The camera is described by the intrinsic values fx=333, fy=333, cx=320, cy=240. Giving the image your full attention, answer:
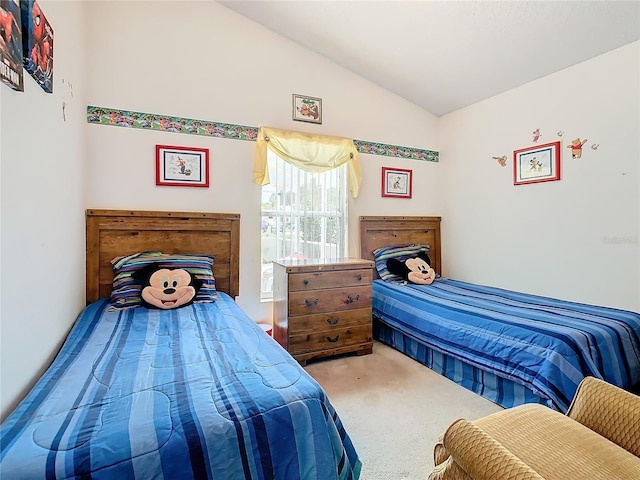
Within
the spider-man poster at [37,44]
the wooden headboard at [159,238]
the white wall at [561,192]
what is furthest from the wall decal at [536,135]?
the spider-man poster at [37,44]

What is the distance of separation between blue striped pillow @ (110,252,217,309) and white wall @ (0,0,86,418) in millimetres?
221

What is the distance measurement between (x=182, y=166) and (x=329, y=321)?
1.73m

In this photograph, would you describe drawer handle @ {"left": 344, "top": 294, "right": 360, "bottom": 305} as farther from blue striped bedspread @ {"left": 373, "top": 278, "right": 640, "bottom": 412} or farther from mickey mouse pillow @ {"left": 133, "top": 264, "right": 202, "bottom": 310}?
mickey mouse pillow @ {"left": 133, "top": 264, "right": 202, "bottom": 310}

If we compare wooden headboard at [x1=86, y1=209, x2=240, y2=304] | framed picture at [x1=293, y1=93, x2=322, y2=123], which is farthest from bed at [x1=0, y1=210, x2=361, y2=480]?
framed picture at [x1=293, y1=93, x2=322, y2=123]

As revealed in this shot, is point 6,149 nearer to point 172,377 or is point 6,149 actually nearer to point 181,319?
point 172,377

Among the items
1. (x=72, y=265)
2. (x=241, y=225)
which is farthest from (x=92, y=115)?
(x=241, y=225)

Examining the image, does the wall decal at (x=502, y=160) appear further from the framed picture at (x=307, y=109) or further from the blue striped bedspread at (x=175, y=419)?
the blue striped bedspread at (x=175, y=419)

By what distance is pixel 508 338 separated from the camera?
78.5 inches

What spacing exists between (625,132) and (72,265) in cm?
377

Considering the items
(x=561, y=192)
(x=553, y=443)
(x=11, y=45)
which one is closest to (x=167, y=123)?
(x=11, y=45)

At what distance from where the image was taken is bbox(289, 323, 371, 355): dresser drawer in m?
2.57

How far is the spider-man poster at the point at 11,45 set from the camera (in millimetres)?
1053

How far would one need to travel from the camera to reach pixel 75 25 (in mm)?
2086

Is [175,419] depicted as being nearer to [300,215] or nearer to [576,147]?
[300,215]
